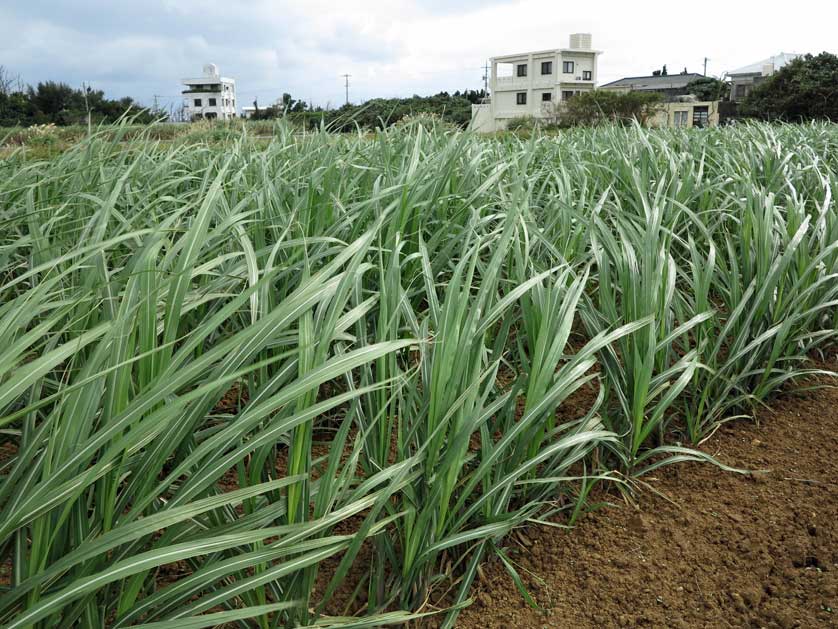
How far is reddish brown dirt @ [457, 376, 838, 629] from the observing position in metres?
1.24

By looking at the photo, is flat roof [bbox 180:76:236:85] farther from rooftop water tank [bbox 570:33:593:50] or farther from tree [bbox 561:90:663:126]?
tree [bbox 561:90:663:126]

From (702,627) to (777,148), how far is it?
276 centimetres

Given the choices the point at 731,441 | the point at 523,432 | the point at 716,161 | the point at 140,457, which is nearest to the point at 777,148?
the point at 716,161

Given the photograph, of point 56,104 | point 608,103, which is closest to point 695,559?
point 608,103

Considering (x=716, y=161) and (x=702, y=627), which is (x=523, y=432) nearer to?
(x=702, y=627)

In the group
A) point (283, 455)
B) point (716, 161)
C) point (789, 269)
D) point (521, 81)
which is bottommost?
point (283, 455)

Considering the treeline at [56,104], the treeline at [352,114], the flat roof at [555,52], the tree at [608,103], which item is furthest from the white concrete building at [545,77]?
the treeline at [352,114]

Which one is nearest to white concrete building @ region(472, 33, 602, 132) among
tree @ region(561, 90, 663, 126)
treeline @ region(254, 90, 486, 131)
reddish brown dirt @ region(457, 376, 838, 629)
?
tree @ region(561, 90, 663, 126)

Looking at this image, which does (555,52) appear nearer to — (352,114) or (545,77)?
(545,77)

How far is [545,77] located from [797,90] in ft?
79.2

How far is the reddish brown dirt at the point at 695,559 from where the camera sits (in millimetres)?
1241

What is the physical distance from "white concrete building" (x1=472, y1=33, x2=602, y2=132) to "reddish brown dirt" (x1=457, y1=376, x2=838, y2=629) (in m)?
47.9

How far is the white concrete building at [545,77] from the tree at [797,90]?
2014cm

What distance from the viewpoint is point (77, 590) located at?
30.6 inches
